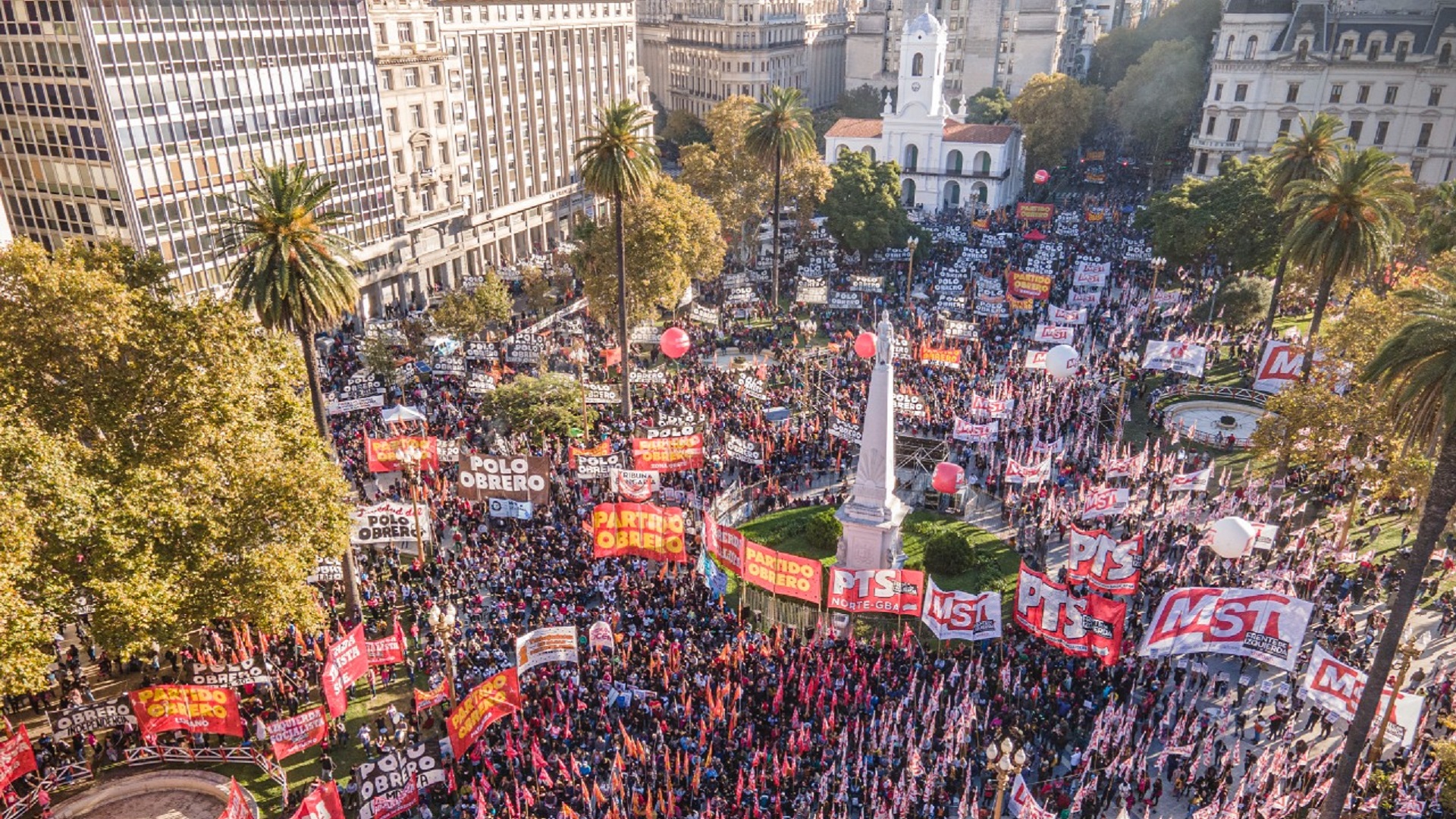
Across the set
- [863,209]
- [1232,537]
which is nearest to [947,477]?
[1232,537]

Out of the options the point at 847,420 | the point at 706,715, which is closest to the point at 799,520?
the point at 847,420

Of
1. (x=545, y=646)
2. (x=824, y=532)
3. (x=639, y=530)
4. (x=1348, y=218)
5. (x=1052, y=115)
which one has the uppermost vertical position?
(x=1052, y=115)

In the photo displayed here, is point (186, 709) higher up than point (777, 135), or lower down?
lower down

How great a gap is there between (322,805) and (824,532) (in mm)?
21896

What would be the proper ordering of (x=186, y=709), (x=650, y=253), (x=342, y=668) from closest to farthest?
(x=186, y=709)
(x=342, y=668)
(x=650, y=253)

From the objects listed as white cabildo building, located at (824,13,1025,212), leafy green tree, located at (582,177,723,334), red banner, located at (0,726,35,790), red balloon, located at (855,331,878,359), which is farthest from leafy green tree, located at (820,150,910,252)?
red banner, located at (0,726,35,790)

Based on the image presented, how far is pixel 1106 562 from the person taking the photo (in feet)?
96.0

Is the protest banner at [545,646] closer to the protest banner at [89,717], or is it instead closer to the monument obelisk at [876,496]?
the protest banner at [89,717]

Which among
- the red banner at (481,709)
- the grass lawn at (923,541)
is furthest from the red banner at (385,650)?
the grass lawn at (923,541)

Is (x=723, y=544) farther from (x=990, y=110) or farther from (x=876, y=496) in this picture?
(x=990, y=110)

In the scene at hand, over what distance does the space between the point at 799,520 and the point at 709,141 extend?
85075 mm

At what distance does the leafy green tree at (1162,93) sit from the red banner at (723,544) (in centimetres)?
8509

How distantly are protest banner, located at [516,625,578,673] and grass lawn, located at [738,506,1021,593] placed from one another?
13642 millimetres

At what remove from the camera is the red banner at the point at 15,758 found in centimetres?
2347
